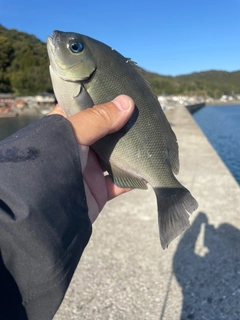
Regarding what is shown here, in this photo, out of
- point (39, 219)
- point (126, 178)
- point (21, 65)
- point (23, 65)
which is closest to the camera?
point (39, 219)

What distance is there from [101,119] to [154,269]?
116 inches

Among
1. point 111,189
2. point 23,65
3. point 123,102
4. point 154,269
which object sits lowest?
point 154,269

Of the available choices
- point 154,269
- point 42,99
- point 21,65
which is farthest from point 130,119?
point 42,99

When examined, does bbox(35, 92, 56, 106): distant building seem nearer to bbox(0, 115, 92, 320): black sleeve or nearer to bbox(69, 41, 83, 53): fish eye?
bbox(69, 41, 83, 53): fish eye

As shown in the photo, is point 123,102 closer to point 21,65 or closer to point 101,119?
point 101,119

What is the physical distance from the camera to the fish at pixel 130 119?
1.74 m

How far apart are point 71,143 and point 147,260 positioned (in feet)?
10.4

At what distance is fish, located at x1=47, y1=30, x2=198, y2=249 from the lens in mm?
1736

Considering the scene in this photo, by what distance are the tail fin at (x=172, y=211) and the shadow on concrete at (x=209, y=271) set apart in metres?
2.04

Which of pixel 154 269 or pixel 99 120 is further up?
pixel 99 120

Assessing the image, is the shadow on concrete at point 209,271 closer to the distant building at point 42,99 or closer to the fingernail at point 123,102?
the fingernail at point 123,102

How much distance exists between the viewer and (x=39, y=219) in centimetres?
124

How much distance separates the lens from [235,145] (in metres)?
19.3

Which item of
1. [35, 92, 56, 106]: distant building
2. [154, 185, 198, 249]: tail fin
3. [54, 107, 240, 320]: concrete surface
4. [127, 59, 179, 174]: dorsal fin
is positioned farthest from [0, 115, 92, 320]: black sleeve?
[35, 92, 56, 106]: distant building
